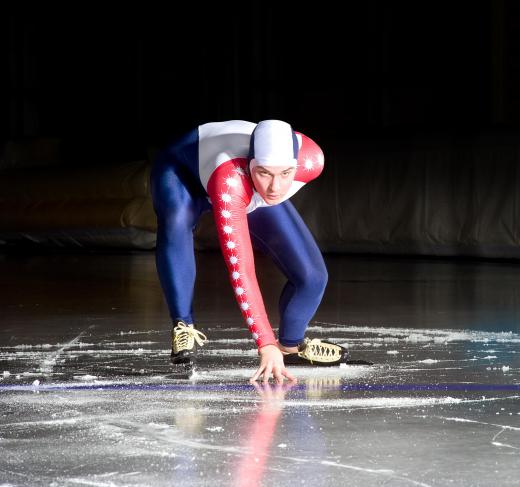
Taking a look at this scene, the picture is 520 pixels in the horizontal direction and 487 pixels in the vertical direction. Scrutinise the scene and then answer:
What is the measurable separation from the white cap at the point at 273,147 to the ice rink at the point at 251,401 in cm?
87

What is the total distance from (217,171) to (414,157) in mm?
11189

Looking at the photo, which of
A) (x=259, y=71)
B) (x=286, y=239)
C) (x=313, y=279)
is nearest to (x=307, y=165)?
(x=286, y=239)

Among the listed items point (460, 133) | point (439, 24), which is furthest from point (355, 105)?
point (460, 133)

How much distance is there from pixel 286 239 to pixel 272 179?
67 cm

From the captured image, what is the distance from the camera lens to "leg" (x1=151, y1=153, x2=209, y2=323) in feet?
18.4

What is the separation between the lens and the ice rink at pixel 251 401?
329 centimetres

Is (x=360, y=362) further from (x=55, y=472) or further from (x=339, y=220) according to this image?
(x=339, y=220)

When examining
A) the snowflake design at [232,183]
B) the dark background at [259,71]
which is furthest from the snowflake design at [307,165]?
the dark background at [259,71]

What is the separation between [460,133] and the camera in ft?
51.0

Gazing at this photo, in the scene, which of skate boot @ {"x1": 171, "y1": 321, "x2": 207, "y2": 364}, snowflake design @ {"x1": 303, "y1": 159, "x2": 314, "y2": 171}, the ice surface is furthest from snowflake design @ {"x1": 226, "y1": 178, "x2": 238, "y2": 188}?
skate boot @ {"x1": 171, "y1": 321, "x2": 207, "y2": 364}

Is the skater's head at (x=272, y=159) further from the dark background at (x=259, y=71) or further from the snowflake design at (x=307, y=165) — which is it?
the dark background at (x=259, y=71)

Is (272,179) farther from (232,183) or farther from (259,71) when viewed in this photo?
(259,71)

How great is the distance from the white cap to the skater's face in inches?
0.9

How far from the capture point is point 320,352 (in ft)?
18.5
